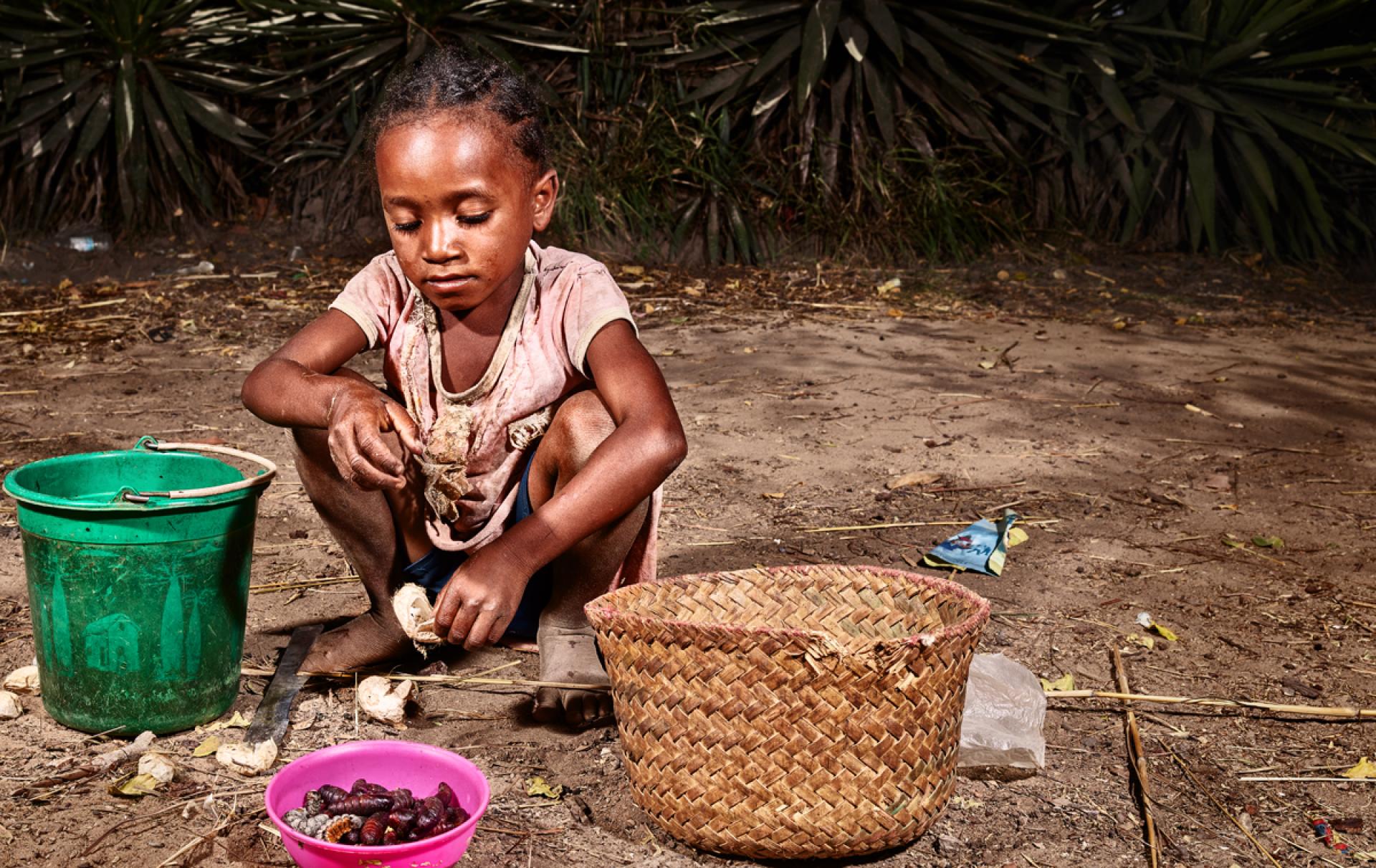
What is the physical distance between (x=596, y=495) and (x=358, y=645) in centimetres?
63

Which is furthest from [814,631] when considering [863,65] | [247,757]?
[863,65]

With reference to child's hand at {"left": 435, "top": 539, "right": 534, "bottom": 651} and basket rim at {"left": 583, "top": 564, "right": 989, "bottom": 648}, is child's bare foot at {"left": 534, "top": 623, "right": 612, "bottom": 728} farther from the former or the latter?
child's hand at {"left": 435, "top": 539, "right": 534, "bottom": 651}

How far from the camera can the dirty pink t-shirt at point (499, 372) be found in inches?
89.5

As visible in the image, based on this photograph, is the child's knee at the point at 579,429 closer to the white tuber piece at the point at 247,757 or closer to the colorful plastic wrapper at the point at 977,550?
the white tuber piece at the point at 247,757

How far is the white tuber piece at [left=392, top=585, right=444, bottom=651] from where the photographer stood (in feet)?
6.39

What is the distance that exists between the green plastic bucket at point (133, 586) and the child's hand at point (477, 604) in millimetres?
430

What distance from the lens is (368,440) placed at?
1.90 metres

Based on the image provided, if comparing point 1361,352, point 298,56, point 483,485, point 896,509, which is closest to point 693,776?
point 483,485

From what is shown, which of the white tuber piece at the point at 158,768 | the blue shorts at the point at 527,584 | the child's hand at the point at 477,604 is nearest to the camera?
the child's hand at the point at 477,604

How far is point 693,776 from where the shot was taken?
1738 mm

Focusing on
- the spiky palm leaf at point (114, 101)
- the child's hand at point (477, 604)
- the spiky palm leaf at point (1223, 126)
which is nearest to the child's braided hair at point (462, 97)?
the child's hand at point (477, 604)

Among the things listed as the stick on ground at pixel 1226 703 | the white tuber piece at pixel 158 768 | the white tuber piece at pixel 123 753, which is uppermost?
the stick on ground at pixel 1226 703

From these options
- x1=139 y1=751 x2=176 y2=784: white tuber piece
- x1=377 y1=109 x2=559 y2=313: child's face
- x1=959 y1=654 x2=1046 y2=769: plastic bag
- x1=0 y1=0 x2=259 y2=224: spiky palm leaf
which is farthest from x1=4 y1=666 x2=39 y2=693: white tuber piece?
x1=0 y1=0 x2=259 y2=224: spiky palm leaf

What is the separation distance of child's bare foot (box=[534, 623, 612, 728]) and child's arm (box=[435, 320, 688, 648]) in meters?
0.29
